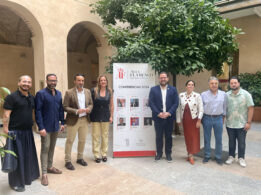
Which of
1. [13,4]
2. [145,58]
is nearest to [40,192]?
[145,58]

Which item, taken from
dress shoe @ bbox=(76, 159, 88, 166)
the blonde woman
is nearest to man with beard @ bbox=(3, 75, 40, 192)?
dress shoe @ bbox=(76, 159, 88, 166)

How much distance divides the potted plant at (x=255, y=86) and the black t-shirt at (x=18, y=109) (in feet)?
26.8

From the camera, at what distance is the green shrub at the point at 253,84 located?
823 cm

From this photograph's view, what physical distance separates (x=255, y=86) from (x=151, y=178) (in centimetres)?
699

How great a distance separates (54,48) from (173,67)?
408cm

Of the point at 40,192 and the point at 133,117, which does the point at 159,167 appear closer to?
the point at 133,117

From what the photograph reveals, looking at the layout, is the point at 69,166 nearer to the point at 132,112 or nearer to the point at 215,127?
the point at 132,112

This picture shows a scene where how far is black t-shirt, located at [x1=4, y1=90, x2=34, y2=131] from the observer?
2996 mm

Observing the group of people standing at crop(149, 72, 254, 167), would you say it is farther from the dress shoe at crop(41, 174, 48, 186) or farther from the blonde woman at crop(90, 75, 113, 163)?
the dress shoe at crop(41, 174, 48, 186)

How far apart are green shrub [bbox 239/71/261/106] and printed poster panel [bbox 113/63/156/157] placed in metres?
5.82

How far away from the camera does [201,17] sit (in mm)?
4598

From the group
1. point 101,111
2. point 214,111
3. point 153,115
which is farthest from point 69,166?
point 214,111

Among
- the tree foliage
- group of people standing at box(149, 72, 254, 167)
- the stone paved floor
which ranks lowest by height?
the stone paved floor

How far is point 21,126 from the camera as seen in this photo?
3129 mm
